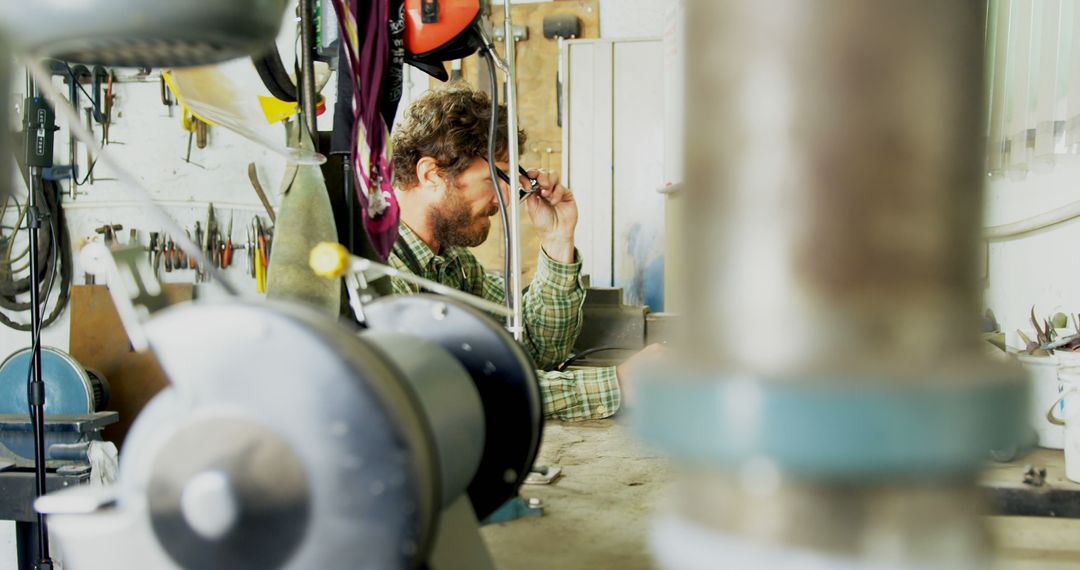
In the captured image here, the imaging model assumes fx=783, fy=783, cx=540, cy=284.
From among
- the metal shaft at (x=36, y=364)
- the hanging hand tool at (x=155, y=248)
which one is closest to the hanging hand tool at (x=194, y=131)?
the hanging hand tool at (x=155, y=248)

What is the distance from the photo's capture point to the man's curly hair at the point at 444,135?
197 cm

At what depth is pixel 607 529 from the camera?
0.79 m

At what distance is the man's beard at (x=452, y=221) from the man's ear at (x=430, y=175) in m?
0.04

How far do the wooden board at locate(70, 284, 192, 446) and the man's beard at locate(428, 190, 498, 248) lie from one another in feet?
5.27

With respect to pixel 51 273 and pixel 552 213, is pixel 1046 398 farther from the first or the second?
pixel 51 273

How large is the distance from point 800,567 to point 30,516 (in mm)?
1533

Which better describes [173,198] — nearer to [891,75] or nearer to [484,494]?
[484,494]

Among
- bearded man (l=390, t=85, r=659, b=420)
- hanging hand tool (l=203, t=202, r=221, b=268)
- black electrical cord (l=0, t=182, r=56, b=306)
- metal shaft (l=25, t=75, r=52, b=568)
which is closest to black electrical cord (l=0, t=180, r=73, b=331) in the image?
black electrical cord (l=0, t=182, r=56, b=306)

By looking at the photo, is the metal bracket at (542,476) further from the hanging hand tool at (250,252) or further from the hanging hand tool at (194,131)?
the hanging hand tool at (194,131)

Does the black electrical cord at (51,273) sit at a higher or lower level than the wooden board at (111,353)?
higher

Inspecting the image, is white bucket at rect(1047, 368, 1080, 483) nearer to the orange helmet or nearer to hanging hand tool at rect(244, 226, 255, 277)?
the orange helmet

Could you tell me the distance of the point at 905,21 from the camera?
0.82ft

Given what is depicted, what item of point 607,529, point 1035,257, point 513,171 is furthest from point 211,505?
point 1035,257

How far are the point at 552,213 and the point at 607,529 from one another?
4.63ft
